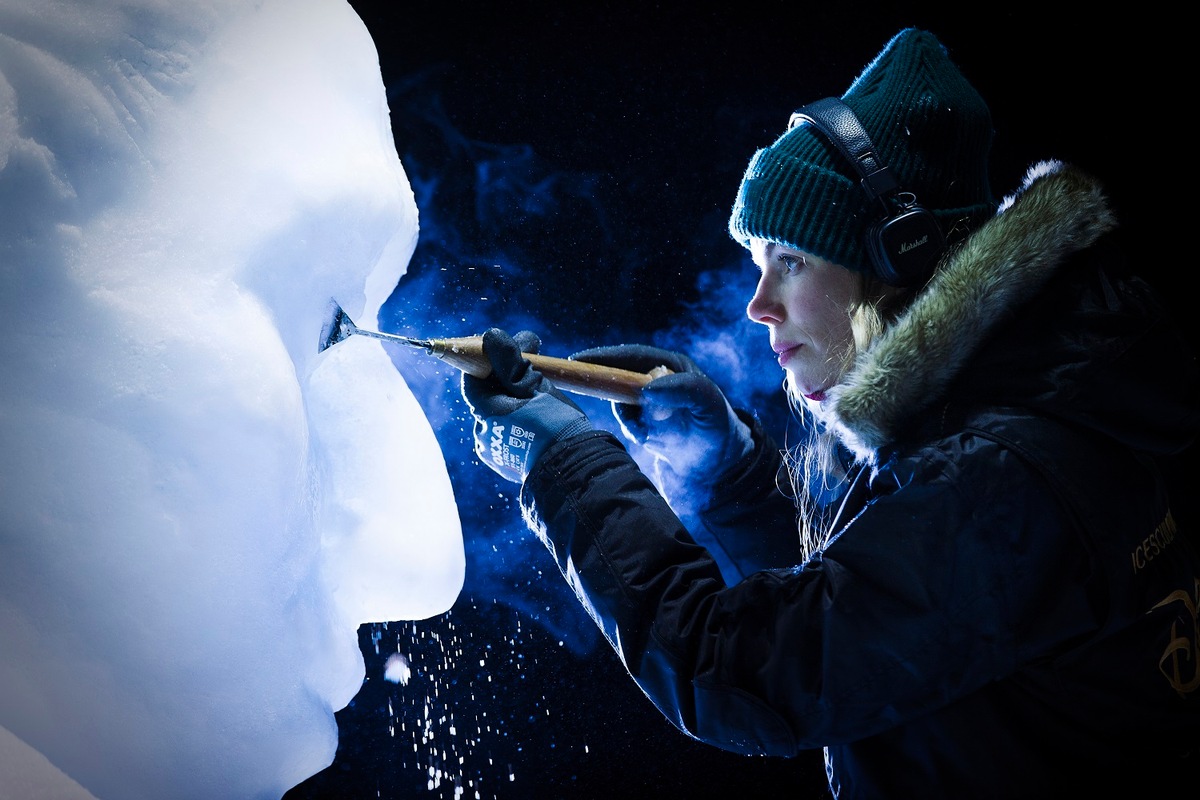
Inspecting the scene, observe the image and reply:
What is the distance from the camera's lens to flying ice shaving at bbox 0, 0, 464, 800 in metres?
0.84

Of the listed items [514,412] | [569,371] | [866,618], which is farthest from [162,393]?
[866,618]

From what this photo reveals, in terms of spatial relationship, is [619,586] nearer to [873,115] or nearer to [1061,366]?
[1061,366]

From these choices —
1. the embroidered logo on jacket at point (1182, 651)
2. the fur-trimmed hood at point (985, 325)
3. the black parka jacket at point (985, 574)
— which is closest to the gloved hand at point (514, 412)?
the black parka jacket at point (985, 574)

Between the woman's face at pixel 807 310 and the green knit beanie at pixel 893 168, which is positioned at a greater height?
the green knit beanie at pixel 893 168

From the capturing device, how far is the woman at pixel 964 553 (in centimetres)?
Answer: 91

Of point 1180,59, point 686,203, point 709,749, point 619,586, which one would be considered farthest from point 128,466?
point 1180,59

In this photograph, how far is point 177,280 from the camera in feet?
3.01

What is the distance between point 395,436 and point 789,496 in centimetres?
81

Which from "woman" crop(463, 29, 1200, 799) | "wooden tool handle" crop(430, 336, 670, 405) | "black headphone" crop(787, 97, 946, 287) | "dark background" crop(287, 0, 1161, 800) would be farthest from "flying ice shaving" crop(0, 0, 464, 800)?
"black headphone" crop(787, 97, 946, 287)

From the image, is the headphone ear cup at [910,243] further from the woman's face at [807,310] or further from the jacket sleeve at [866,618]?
the jacket sleeve at [866,618]

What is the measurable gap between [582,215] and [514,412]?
75 cm

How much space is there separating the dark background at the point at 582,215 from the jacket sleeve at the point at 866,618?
84 cm

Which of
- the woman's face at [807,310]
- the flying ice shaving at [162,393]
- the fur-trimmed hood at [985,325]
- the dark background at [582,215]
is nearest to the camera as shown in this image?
the flying ice shaving at [162,393]

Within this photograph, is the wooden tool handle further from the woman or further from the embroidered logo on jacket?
the embroidered logo on jacket
